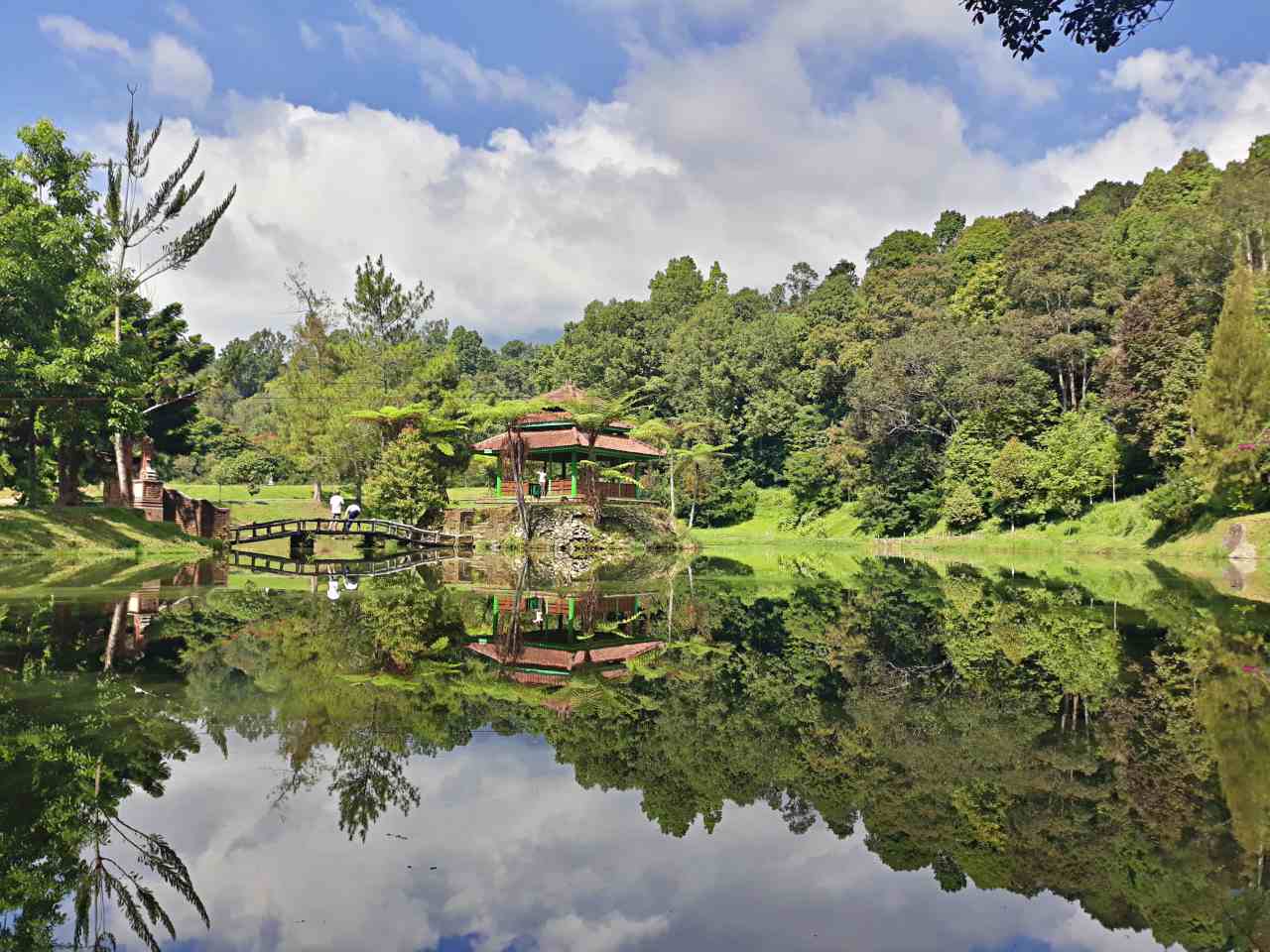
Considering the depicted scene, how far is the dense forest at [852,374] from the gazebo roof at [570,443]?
176cm

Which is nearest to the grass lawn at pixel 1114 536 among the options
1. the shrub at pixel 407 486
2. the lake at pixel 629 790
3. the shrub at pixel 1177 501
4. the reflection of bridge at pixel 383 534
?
the shrub at pixel 1177 501

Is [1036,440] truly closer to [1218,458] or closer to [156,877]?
[1218,458]

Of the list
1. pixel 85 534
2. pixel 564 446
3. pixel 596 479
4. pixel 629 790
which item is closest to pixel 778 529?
pixel 596 479

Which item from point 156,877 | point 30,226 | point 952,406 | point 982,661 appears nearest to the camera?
point 156,877

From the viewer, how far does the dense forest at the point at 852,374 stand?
24.8 m

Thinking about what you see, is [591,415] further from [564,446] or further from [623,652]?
[623,652]

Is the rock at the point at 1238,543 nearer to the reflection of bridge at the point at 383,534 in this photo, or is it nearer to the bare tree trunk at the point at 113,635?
the reflection of bridge at the point at 383,534

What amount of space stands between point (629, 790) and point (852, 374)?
48733mm

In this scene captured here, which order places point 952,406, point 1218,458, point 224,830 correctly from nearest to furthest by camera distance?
point 224,830 → point 1218,458 → point 952,406

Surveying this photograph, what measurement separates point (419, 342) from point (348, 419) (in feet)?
20.9

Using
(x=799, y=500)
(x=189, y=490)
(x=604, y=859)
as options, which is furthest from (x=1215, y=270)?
(x=189, y=490)

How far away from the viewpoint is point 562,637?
37.9 ft

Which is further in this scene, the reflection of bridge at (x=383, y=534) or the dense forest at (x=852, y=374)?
the reflection of bridge at (x=383, y=534)

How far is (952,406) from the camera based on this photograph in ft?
141
